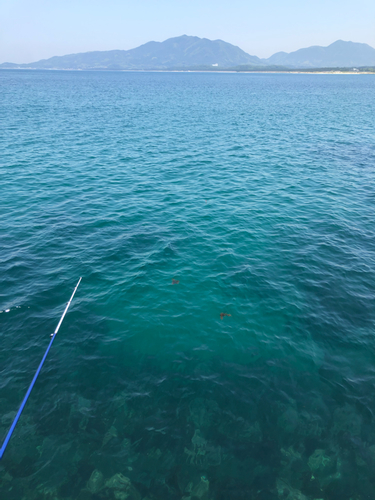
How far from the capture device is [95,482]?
523 inches

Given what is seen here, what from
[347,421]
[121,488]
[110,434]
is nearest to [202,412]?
[110,434]

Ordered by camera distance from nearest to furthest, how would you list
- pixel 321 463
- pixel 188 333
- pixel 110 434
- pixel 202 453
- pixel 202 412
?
1. pixel 321 463
2. pixel 202 453
3. pixel 110 434
4. pixel 202 412
5. pixel 188 333

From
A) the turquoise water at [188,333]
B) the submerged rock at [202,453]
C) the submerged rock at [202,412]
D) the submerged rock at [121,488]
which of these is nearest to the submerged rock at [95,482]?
the turquoise water at [188,333]

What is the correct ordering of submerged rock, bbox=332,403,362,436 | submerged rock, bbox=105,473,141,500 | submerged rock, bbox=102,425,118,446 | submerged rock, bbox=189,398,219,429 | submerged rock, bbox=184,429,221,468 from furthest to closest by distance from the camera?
submerged rock, bbox=189,398,219,429 < submerged rock, bbox=332,403,362,436 < submerged rock, bbox=102,425,118,446 < submerged rock, bbox=184,429,221,468 < submerged rock, bbox=105,473,141,500

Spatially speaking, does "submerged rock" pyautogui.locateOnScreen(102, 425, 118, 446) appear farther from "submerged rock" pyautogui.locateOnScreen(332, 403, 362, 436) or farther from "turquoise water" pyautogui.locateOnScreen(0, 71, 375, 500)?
"submerged rock" pyautogui.locateOnScreen(332, 403, 362, 436)

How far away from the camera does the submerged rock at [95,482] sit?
515 inches

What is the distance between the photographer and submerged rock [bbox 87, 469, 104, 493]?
13075 millimetres

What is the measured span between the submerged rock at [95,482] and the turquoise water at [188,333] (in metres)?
0.06

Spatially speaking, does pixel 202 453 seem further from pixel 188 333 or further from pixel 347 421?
pixel 347 421

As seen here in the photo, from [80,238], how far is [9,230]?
8.18m

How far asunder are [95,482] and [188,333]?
1007cm

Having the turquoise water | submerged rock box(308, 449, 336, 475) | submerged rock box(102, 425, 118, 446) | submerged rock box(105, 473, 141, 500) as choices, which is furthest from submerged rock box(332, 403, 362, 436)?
submerged rock box(102, 425, 118, 446)

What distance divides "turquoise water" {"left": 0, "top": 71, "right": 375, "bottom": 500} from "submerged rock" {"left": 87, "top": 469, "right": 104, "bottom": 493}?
0.06 m

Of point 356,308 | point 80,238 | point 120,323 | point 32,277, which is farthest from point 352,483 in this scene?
point 80,238
